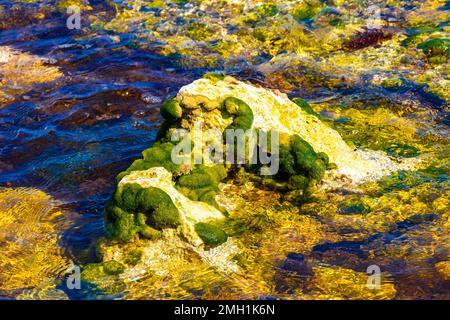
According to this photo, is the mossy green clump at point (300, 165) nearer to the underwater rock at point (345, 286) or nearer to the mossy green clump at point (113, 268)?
the underwater rock at point (345, 286)

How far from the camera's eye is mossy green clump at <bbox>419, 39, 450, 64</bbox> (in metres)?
13.2

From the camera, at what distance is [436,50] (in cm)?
1355

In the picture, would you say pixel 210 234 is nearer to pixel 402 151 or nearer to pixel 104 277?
pixel 104 277

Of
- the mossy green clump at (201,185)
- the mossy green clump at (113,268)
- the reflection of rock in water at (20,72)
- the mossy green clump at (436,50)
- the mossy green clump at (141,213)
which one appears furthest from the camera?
the reflection of rock in water at (20,72)

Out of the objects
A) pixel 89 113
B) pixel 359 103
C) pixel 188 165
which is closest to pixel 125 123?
pixel 89 113

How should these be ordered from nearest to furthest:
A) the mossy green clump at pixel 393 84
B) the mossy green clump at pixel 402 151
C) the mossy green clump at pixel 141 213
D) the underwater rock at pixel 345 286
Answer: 1. the underwater rock at pixel 345 286
2. the mossy green clump at pixel 141 213
3. the mossy green clump at pixel 402 151
4. the mossy green clump at pixel 393 84

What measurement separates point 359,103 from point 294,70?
253 cm

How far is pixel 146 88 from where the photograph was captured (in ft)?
43.0

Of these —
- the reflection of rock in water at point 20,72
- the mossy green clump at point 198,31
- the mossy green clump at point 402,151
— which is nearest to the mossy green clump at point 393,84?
the mossy green clump at point 402,151

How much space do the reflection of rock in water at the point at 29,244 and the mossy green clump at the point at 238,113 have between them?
10.2ft

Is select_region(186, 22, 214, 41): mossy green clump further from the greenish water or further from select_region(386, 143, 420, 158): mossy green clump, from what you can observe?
select_region(386, 143, 420, 158): mossy green clump

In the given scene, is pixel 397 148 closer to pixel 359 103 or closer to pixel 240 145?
pixel 359 103

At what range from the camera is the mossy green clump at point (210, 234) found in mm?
6766

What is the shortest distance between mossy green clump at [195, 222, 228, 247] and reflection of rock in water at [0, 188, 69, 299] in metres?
1.85
